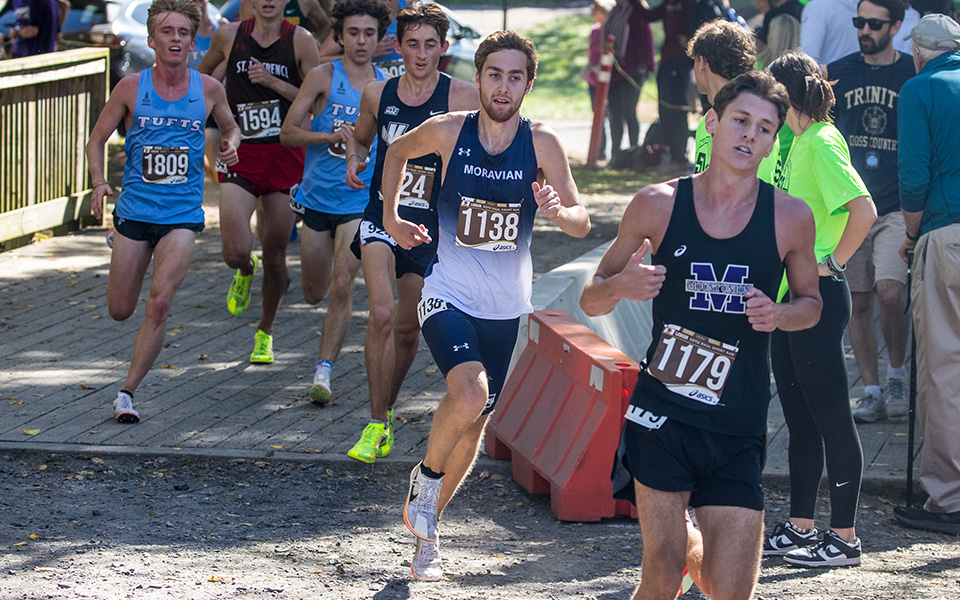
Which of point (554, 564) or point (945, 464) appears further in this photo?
point (945, 464)

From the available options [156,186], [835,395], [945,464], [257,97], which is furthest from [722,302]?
[257,97]

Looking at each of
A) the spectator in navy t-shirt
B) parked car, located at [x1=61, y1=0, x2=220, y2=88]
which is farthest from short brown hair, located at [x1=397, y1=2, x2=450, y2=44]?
parked car, located at [x1=61, y1=0, x2=220, y2=88]

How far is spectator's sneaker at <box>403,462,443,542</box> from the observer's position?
15.9ft

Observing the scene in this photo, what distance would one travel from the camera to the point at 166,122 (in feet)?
22.7

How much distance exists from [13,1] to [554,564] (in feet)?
38.2

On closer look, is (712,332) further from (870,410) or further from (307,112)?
(307,112)

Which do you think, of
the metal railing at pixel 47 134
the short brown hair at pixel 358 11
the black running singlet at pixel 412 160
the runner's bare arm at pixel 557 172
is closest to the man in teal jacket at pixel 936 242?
the runner's bare arm at pixel 557 172

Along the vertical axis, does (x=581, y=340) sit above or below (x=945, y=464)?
above

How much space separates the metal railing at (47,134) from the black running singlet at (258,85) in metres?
3.20

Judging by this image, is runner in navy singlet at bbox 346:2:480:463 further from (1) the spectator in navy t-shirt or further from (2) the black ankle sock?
(1) the spectator in navy t-shirt

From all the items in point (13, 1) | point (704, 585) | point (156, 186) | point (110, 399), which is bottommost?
point (110, 399)

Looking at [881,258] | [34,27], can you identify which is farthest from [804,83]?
[34,27]

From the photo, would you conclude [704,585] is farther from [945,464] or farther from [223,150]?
[223,150]

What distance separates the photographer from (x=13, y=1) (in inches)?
555
